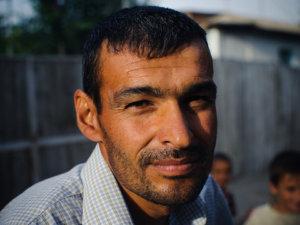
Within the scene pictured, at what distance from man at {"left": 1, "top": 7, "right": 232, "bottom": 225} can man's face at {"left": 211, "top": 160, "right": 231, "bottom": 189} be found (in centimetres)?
199

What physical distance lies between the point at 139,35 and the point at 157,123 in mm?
465

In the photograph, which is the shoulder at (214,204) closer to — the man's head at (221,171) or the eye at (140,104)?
the eye at (140,104)

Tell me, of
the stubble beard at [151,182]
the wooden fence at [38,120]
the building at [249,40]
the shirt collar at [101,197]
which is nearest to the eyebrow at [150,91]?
the stubble beard at [151,182]

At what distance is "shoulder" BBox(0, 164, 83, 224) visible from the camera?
3.60 feet

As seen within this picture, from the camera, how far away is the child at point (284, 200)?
2.39 metres

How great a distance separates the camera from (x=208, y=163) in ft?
4.29

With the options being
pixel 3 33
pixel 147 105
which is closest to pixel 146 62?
pixel 147 105

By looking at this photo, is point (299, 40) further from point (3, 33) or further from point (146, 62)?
point (3, 33)

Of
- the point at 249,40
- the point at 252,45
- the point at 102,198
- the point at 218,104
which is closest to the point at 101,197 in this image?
the point at 102,198

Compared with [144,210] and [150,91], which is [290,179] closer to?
→ [144,210]

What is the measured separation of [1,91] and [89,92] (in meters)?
2.48

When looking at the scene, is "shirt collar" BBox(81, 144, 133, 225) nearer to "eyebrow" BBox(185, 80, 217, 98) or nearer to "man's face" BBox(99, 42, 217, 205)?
"man's face" BBox(99, 42, 217, 205)

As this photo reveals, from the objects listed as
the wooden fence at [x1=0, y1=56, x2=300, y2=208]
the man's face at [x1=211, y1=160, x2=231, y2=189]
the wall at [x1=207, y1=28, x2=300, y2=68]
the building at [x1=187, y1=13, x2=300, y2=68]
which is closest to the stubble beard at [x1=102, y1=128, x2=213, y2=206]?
the man's face at [x1=211, y1=160, x2=231, y2=189]

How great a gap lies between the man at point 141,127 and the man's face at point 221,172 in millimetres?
1988
